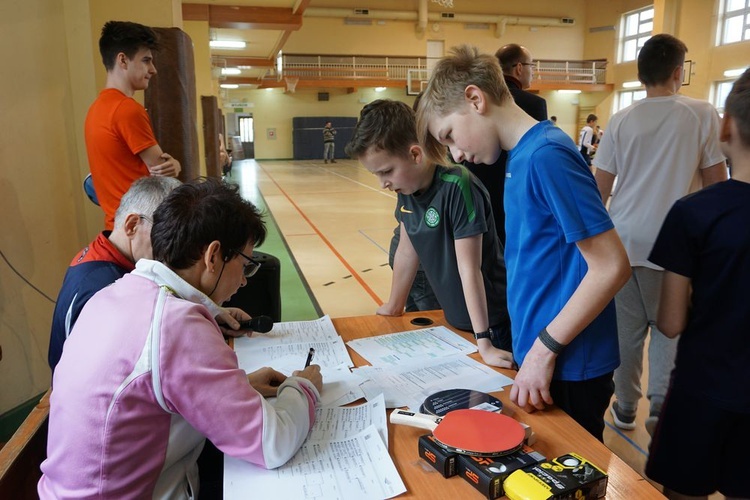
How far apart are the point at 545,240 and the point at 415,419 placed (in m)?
0.49

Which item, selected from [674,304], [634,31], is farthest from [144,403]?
[634,31]

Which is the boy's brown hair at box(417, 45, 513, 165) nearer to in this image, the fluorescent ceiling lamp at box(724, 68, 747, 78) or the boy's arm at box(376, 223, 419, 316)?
the boy's arm at box(376, 223, 419, 316)

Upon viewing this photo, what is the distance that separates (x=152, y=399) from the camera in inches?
37.0

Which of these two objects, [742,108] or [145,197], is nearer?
[742,108]

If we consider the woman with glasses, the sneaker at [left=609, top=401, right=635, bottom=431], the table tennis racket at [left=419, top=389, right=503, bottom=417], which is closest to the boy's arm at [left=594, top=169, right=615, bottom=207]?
the sneaker at [left=609, top=401, right=635, bottom=431]

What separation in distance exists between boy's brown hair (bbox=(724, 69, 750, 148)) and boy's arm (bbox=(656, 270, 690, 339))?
1.19 ft

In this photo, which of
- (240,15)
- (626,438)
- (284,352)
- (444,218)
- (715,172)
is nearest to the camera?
(284,352)

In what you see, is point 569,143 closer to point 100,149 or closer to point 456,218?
point 456,218

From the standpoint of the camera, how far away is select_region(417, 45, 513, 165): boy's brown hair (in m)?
1.23

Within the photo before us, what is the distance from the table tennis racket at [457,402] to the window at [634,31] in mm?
22266

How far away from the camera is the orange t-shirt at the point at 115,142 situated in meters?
2.44

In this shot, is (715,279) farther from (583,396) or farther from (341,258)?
(341,258)

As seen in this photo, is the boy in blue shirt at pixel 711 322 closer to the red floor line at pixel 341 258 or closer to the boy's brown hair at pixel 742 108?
the boy's brown hair at pixel 742 108

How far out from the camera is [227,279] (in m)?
1.16
